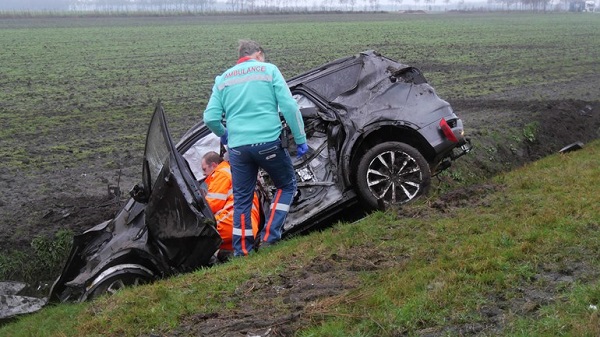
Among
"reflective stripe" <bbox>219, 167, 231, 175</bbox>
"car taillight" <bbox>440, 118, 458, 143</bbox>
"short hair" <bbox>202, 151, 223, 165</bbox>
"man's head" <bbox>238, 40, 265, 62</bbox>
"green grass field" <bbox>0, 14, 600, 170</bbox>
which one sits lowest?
"green grass field" <bbox>0, 14, 600, 170</bbox>

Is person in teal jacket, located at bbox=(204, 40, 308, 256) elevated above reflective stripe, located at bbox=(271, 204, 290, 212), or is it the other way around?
person in teal jacket, located at bbox=(204, 40, 308, 256)

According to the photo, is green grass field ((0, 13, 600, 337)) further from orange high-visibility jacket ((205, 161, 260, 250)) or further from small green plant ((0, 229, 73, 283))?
small green plant ((0, 229, 73, 283))

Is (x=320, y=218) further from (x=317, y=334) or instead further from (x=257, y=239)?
(x=317, y=334)

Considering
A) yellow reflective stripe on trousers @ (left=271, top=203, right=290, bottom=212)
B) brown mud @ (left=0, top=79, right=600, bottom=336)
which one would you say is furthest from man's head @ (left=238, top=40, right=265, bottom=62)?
brown mud @ (left=0, top=79, right=600, bottom=336)

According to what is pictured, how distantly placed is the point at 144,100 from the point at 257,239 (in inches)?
447

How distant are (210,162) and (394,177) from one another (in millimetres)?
1904

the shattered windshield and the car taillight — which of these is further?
the car taillight

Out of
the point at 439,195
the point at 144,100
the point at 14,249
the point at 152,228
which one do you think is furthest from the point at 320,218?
the point at 144,100

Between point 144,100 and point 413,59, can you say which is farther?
point 413,59

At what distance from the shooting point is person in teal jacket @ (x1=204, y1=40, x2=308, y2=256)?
6809 millimetres

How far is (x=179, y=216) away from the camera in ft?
21.6

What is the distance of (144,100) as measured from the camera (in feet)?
58.6

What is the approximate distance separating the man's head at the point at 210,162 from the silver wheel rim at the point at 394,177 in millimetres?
1555

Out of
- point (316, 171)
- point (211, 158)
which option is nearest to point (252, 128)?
point (211, 158)
